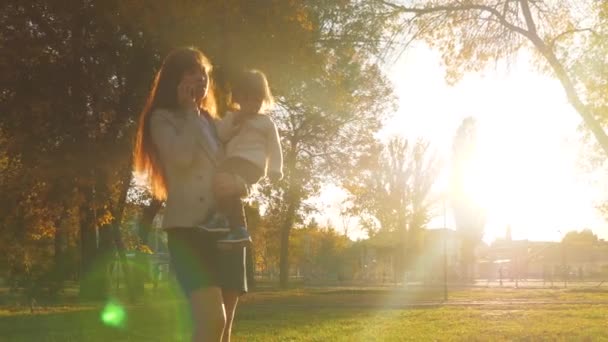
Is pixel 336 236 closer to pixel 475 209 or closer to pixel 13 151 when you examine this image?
pixel 475 209

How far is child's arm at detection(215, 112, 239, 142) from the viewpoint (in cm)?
378

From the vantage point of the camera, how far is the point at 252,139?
146 inches

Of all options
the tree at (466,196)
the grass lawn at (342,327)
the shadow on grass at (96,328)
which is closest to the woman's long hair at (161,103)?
the shadow on grass at (96,328)

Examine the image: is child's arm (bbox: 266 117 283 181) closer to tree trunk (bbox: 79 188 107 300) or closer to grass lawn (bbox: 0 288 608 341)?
grass lawn (bbox: 0 288 608 341)

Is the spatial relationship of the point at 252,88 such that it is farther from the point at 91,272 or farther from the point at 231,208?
the point at 91,272

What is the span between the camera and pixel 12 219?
75.8 ft

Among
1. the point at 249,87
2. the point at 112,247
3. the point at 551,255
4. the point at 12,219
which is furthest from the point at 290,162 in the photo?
the point at 551,255

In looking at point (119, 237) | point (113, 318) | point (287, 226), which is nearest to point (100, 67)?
point (119, 237)

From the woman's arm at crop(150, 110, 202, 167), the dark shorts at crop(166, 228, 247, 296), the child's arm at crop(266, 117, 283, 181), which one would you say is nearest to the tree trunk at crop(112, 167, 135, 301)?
the child's arm at crop(266, 117, 283, 181)

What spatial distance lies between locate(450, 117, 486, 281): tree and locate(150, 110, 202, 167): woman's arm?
191 ft

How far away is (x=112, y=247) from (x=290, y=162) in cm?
1139

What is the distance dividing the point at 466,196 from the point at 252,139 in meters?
64.6

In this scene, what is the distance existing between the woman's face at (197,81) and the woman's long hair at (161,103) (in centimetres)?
2

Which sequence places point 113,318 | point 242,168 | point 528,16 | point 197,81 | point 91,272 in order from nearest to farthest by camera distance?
point 242,168 → point 197,81 → point 528,16 → point 113,318 → point 91,272
